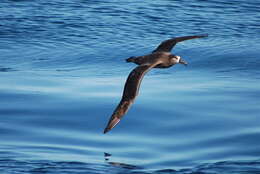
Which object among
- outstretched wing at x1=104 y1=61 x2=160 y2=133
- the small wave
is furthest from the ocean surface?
outstretched wing at x1=104 y1=61 x2=160 y2=133

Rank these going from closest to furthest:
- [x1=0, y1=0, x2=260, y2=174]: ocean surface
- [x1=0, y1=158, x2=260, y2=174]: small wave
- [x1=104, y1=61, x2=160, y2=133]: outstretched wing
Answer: [x1=104, y1=61, x2=160, y2=133]: outstretched wing → [x1=0, y1=158, x2=260, y2=174]: small wave → [x1=0, y1=0, x2=260, y2=174]: ocean surface

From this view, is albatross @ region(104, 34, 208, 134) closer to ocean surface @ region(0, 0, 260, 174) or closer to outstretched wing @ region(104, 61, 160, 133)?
outstretched wing @ region(104, 61, 160, 133)

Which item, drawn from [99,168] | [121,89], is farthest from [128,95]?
[121,89]

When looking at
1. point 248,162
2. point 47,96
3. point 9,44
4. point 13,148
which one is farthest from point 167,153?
point 9,44

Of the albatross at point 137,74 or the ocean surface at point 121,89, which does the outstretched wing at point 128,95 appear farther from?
the ocean surface at point 121,89

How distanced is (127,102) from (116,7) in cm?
1030

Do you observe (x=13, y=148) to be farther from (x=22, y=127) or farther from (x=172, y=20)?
(x=172, y=20)

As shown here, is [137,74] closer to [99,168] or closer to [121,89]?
[99,168]

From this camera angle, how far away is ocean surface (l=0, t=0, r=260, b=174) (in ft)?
37.9

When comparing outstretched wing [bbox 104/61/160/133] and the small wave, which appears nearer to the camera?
outstretched wing [bbox 104/61/160/133]

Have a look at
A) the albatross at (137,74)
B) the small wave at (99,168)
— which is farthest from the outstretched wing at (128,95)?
the small wave at (99,168)

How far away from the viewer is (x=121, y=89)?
47.8 feet

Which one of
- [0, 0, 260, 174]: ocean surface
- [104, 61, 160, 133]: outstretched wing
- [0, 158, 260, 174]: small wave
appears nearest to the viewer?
[104, 61, 160, 133]: outstretched wing

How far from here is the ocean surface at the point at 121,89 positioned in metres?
11.6
